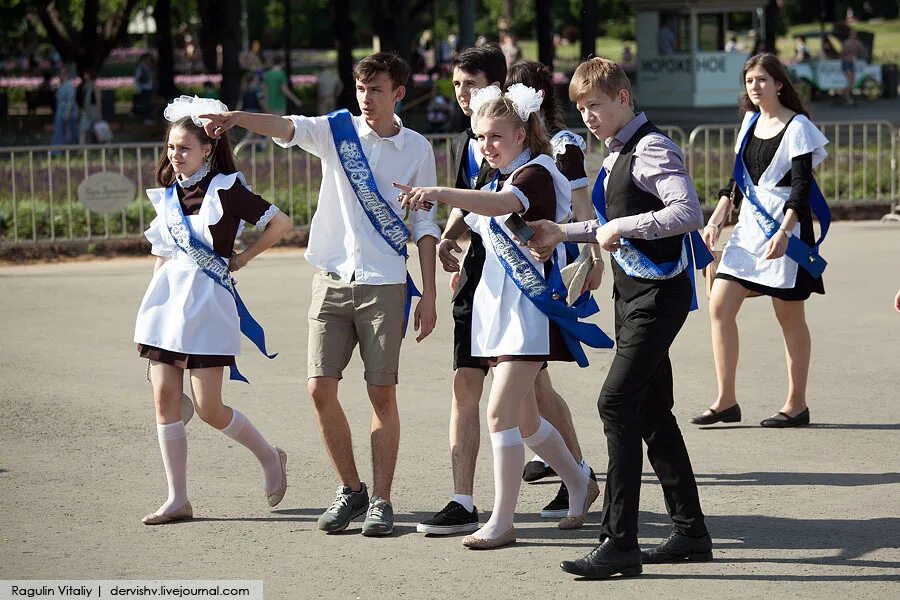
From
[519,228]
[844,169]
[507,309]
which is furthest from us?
[844,169]

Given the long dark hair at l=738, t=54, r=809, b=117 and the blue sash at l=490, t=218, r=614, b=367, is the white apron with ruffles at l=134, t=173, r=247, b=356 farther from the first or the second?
the long dark hair at l=738, t=54, r=809, b=117

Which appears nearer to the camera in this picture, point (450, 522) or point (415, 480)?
point (450, 522)

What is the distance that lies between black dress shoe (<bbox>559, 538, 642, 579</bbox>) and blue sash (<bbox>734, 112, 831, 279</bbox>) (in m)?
2.63

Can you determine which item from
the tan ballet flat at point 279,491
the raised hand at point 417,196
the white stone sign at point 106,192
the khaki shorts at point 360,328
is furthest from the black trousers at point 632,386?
the white stone sign at point 106,192

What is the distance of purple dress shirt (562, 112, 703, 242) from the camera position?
191 inches

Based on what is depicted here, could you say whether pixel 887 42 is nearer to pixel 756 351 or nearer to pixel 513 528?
pixel 756 351

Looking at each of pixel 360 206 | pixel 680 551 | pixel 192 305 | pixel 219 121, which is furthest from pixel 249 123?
pixel 680 551

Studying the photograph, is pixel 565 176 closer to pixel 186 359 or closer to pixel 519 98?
pixel 519 98

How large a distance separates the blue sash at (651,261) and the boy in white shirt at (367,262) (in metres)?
0.68

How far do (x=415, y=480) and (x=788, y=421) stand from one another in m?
2.03

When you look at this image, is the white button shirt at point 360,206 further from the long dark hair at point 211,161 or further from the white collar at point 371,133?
the long dark hair at point 211,161

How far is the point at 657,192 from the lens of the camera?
16.2 ft

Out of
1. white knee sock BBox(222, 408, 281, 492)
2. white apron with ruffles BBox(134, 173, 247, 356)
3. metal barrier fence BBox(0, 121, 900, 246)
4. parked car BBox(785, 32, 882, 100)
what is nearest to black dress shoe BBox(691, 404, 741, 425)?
white knee sock BBox(222, 408, 281, 492)

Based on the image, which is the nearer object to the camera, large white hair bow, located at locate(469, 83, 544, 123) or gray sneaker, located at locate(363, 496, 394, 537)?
large white hair bow, located at locate(469, 83, 544, 123)
